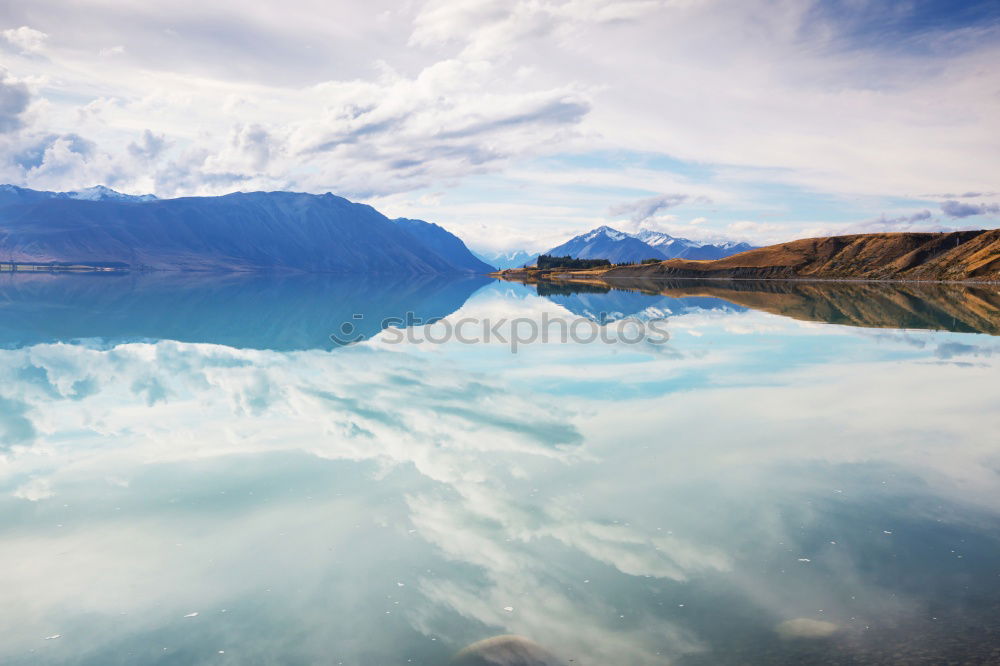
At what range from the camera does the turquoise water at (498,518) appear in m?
9.34

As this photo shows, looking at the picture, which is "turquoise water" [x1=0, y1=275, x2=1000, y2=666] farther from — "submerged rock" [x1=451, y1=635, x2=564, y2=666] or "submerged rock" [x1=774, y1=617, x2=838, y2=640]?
"submerged rock" [x1=451, y1=635, x2=564, y2=666]

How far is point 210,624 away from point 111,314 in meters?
67.3

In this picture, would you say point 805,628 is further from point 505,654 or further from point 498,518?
point 498,518

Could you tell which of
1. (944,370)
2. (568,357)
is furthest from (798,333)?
(568,357)

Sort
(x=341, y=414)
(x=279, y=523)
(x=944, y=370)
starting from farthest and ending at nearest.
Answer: (x=944, y=370)
(x=341, y=414)
(x=279, y=523)

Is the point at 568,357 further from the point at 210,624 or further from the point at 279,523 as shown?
the point at 210,624

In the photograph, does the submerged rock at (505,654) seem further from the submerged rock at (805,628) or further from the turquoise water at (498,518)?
the submerged rock at (805,628)

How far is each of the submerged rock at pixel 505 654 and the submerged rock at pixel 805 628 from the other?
135 inches

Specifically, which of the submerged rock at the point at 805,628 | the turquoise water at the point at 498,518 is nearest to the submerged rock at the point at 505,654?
the turquoise water at the point at 498,518

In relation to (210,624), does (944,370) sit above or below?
above

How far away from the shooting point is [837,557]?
11430mm

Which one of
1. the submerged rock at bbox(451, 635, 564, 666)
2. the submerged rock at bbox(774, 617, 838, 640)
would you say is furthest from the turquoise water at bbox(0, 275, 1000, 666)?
the submerged rock at bbox(451, 635, 564, 666)

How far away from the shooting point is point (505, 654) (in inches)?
344

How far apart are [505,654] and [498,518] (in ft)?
14.9
